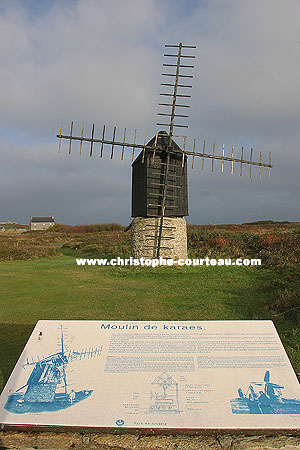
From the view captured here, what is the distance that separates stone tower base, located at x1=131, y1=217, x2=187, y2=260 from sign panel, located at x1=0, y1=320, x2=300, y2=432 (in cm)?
1074

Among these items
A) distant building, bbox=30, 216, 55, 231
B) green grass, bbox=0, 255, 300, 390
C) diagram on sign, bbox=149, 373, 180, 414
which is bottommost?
distant building, bbox=30, 216, 55, 231

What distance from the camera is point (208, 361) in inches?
166

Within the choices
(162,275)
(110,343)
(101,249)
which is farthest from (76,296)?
(101,249)

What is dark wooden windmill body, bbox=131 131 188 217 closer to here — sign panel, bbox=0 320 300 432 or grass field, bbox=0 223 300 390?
grass field, bbox=0 223 300 390

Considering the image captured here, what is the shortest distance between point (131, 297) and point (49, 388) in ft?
22.7

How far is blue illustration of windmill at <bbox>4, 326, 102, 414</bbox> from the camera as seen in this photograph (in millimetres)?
3801

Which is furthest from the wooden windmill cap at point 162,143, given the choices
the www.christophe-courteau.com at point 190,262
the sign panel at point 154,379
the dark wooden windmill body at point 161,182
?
the sign panel at point 154,379

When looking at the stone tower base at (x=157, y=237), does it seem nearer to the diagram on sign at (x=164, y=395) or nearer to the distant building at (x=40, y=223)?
the diagram on sign at (x=164, y=395)

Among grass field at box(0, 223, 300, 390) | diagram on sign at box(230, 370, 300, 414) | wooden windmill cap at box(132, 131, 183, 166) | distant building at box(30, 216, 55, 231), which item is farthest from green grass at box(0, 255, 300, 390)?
distant building at box(30, 216, 55, 231)

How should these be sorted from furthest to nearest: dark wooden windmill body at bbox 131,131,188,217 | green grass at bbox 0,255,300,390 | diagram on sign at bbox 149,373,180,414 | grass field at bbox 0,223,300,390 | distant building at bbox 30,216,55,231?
1. distant building at bbox 30,216,55,231
2. dark wooden windmill body at bbox 131,131,188,217
3. grass field at bbox 0,223,300,390
4. green grass at bbox 0,255,300,390
5. diagram on sign at bbox 149,373,180,414

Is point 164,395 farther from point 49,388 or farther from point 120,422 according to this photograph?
point 49,388

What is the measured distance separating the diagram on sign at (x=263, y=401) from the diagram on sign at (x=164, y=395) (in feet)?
2.00

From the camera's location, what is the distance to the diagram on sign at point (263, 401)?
3713 mm

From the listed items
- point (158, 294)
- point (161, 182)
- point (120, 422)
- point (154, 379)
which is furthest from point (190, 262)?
point (120, 422)
